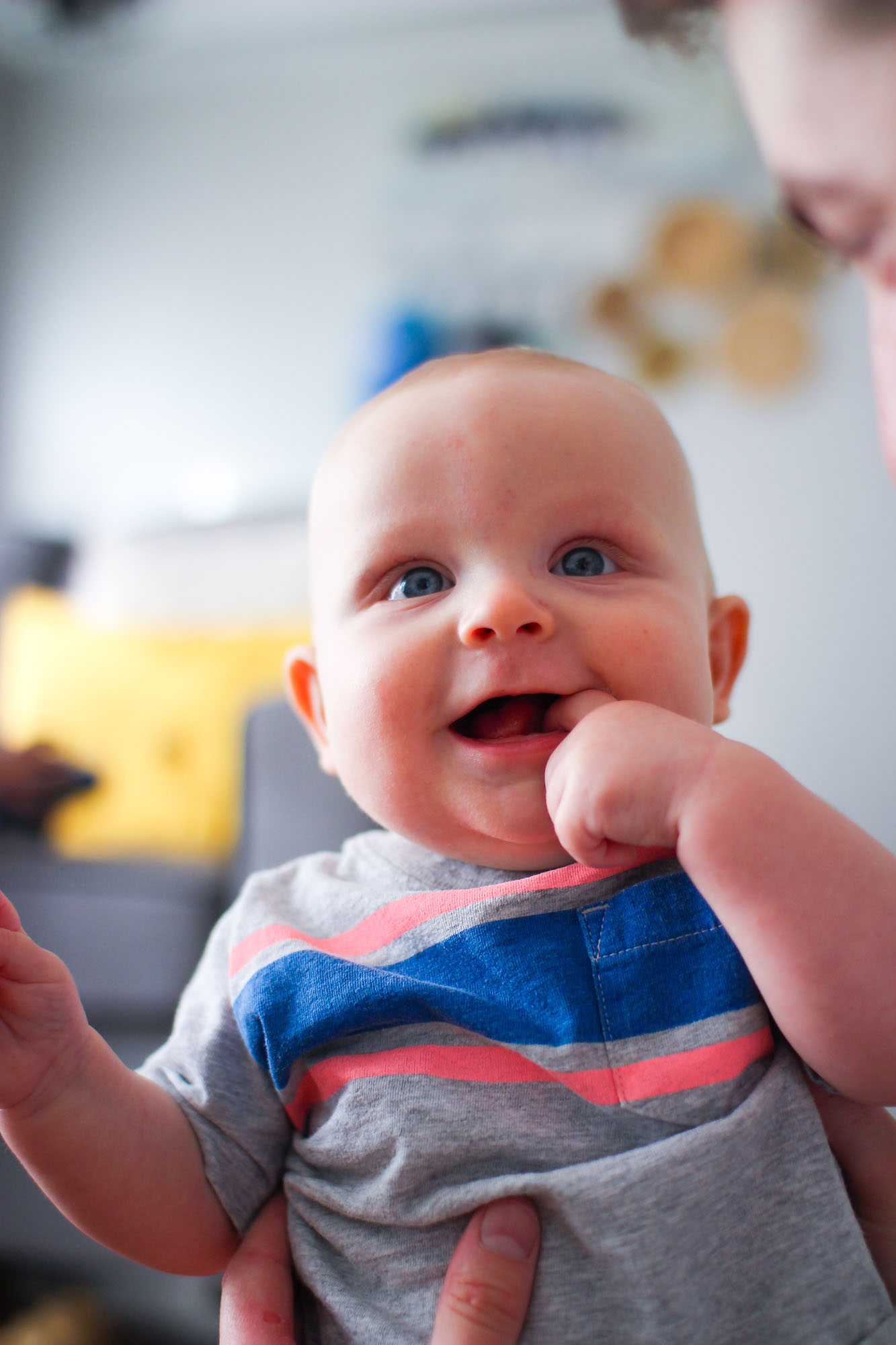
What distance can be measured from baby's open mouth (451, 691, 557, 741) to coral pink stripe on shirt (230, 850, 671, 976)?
0.29 ft

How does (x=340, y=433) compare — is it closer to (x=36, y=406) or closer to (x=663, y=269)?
(x=663, y=269)

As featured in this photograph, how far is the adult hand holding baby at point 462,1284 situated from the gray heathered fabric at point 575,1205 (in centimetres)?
1

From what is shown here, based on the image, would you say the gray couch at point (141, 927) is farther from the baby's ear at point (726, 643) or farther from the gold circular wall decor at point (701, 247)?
the gold circular wall decor at point (701, 247)

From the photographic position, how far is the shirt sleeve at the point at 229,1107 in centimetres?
58

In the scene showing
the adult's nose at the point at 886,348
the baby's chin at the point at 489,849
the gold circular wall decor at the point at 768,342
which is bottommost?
the baby's chin at the point at 489,849

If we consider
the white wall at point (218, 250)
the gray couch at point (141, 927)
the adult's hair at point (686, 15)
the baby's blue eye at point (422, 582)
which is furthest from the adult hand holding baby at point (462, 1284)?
the white wall at point (218, 250)

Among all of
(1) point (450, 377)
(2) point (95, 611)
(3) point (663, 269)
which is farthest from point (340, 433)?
(2) point (95, 611)

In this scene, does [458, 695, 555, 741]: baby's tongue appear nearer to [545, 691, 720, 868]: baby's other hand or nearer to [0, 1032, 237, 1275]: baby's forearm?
[545, 691, 720, 868]: baby's other hand

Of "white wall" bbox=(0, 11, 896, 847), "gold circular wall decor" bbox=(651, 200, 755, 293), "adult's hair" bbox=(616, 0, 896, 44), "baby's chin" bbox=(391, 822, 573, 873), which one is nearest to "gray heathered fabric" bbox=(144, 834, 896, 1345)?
"baby's chin" bbox=(391, 822, 573, 873)

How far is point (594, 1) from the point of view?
209 cm

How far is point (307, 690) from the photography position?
75cm

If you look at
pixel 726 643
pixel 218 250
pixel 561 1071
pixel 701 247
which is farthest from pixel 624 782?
pixel 218 250

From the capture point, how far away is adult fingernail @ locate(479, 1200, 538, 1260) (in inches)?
19.1

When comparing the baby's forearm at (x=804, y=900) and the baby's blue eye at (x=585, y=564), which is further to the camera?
the baby's blue eye at (x=585, y=564)
